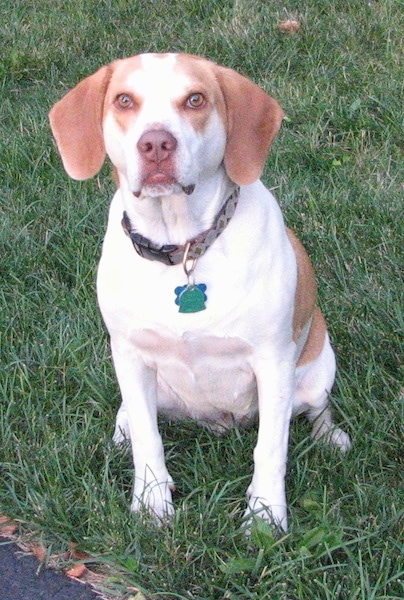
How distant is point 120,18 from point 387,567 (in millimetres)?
4515

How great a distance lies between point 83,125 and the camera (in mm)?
2686

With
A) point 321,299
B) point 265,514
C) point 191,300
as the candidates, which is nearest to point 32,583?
point 265,514

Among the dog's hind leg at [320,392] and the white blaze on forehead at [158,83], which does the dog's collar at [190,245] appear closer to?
the white blaze on forehead at [158,83]

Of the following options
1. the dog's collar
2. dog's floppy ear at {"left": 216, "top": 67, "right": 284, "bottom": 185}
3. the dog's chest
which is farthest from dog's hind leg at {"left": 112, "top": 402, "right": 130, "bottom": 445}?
dog's floppy ear at {"left": 216, "top": 67, "right": 284, "bottom": 185}

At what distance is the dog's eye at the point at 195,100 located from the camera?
8.25ft

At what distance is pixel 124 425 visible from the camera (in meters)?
3.18

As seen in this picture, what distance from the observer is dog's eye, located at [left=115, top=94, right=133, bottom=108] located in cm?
254

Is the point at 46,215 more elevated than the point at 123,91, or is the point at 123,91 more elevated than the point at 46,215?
the point at 123,91

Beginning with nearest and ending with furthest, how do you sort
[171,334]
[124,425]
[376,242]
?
1. [171,334]
2. [124,425]
3. [376,242]

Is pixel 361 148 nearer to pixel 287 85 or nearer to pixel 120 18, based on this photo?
pixel 287 85

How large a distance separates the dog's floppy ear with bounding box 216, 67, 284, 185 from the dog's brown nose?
27cm

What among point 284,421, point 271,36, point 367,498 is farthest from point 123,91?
point 271,36

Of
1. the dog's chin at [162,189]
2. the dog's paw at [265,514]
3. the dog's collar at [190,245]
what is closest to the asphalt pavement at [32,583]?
the dog's paw at [265,514]

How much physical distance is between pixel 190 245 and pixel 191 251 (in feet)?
0.06
